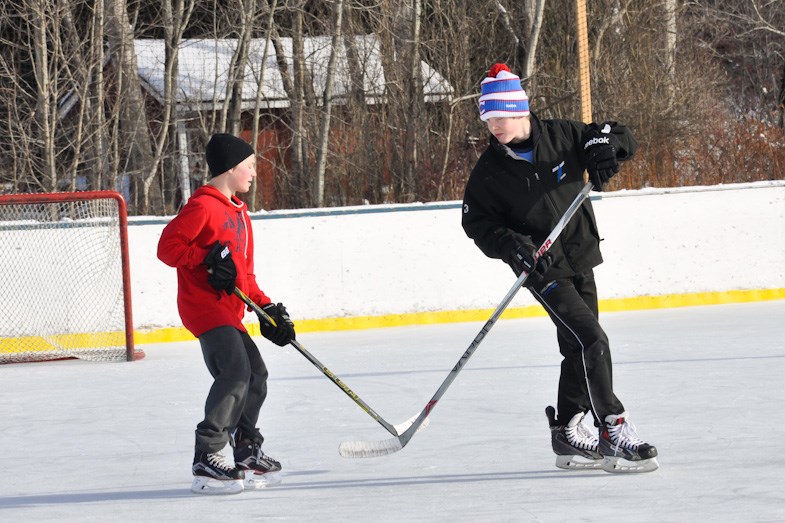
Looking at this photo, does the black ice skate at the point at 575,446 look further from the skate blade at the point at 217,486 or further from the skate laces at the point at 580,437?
the skate blade at the point at 217,486

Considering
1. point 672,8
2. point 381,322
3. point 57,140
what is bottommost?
point 381,322

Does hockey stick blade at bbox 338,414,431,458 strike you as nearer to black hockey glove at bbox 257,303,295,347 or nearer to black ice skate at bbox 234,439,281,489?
black ice skate at bbox 234,439,281,489

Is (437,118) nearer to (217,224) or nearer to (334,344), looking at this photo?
(334,344)

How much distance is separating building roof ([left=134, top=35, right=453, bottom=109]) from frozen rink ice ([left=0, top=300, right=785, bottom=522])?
484 cm

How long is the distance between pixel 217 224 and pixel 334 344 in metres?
3.59

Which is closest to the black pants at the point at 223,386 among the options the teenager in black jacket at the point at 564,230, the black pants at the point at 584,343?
the teenager in black jacket at the point at 564,230

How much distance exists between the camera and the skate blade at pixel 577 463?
382cm

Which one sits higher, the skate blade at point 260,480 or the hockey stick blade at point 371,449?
the hockey stick blade at point 371,449

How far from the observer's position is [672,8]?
14555 millimetres

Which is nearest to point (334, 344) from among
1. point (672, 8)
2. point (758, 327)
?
point (758, 327)

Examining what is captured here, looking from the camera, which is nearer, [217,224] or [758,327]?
[217,224]

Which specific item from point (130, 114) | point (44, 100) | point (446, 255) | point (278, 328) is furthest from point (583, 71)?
point (278, 328)

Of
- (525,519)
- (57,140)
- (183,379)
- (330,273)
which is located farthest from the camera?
(57,140)

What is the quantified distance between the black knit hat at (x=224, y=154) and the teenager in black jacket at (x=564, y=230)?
2.30 feet
